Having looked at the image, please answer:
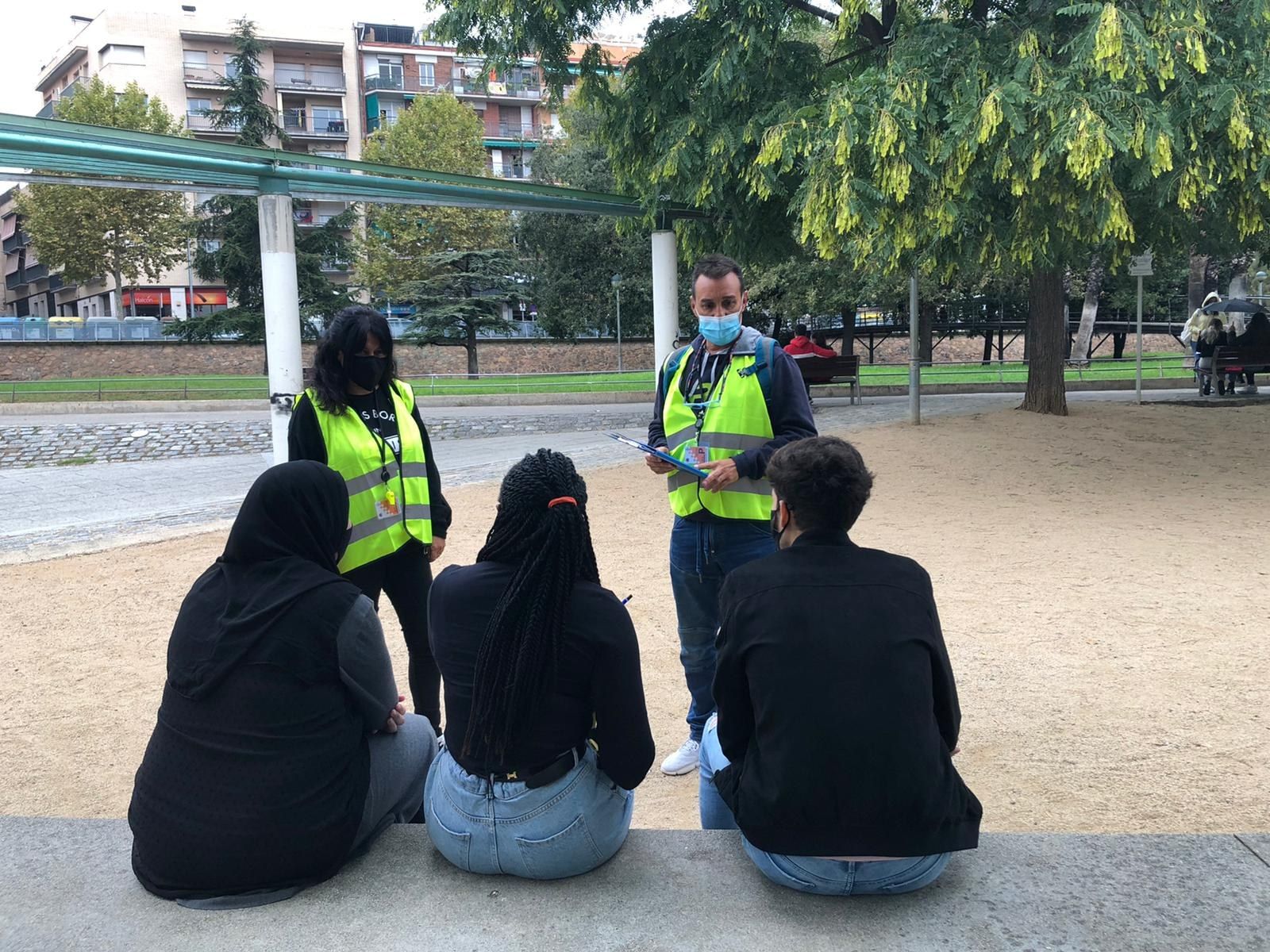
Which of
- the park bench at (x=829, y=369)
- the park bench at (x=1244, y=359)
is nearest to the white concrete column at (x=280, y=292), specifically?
the park bench at (x=829, y=369)

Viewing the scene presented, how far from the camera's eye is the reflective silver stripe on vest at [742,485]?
401 centimetres

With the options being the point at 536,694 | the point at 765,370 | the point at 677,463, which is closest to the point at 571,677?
the point at 536,694

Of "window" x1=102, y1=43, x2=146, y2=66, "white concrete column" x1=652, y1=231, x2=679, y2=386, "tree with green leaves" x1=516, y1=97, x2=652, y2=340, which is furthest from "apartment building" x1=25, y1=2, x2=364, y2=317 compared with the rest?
"white concrete column" x1=652, y1=231, x2=679, y2=386

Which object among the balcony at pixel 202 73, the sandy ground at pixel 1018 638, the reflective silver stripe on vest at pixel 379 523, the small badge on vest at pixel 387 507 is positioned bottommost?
the sandy ground at pixel 1018 638

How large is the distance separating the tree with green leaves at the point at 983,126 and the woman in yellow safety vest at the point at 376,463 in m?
6.37

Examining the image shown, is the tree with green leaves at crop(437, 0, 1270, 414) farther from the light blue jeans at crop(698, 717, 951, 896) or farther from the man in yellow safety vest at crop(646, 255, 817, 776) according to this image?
the light blue jeans at crop(698, 717, 951, 896)

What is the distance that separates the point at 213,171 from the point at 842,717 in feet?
30.9

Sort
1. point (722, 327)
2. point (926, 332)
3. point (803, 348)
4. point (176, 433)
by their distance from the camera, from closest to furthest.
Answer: point (722, 327)
point (176, 433)
point (803, 348)
point (926, 332)

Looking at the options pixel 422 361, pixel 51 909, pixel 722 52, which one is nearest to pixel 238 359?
pixel 422 361

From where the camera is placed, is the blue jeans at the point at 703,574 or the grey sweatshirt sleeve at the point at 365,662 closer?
the grey sweatshirt sleeve at the point at 365,662

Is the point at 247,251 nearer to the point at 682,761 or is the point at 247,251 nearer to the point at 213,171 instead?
the point at 213,171

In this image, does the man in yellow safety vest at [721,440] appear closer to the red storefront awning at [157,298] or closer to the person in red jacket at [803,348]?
the person in red jacket at [803,348]

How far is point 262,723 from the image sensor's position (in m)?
2.58

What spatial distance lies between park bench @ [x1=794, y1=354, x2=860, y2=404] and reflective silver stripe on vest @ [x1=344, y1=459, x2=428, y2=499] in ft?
50.0
